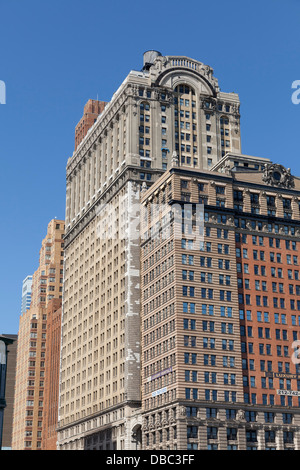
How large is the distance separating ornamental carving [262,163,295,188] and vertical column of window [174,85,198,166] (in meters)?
25.7

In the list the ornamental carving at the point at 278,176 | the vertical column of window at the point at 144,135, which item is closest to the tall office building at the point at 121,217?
the vertical column of window at the point at 144,135

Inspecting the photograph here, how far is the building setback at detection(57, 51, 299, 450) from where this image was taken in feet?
415

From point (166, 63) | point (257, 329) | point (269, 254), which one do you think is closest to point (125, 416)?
point (257, 329)

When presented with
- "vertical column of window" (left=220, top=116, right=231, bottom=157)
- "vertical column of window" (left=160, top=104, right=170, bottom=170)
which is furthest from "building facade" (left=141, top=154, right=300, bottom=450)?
"vertical column of window" (left=220, top=116, right=231, bottom=157)

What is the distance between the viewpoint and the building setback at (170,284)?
415ft

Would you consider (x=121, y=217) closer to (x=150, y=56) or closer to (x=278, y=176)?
(x=278, y=176)

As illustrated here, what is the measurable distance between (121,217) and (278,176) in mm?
37059

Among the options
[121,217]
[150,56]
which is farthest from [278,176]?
[150,56]

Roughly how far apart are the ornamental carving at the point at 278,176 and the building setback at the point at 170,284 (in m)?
0.26

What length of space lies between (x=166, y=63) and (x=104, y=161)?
29493mm

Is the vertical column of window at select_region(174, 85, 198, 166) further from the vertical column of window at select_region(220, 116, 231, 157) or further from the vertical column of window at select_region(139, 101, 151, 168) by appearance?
the vertical column of window at select_region(220, 116, 231, 157)

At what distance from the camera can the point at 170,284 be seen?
132 m

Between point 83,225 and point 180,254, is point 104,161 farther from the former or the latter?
point 180,254
